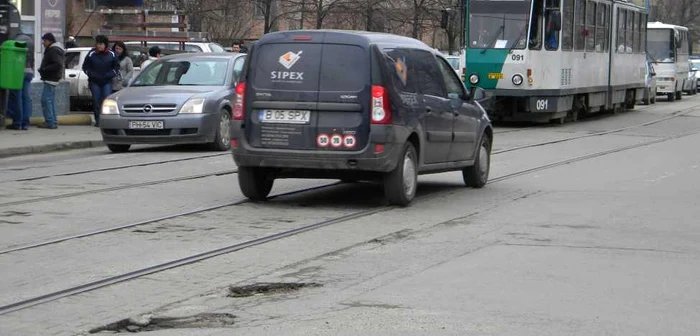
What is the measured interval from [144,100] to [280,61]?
6.67m

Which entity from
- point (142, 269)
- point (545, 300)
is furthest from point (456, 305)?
point (142, 269)

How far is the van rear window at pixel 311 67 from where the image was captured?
11.9 meters

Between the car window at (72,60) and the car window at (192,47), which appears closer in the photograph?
the car window at (72,60)

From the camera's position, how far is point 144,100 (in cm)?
1836

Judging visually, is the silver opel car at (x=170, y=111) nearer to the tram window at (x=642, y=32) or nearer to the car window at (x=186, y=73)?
the car window at (x=186, y=73)

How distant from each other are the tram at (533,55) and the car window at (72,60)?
927cm

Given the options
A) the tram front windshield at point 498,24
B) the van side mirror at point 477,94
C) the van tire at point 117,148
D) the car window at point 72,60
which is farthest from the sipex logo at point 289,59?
the car window at point 72,60

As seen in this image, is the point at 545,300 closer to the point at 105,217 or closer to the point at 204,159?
the point at 105,217

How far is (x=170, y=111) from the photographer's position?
1828 centimetres

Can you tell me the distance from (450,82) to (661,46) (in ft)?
122

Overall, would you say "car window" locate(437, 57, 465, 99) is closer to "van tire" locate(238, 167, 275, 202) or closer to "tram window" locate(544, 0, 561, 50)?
"van tire" locate(238, 167, 275, 202)

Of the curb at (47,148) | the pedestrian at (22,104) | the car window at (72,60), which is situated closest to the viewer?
the curb at (47,148)

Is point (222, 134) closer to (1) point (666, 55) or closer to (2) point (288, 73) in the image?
(2) point (288, 73)

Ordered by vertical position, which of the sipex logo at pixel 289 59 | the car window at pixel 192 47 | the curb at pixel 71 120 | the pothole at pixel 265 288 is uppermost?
the car window at pixel 192 47
